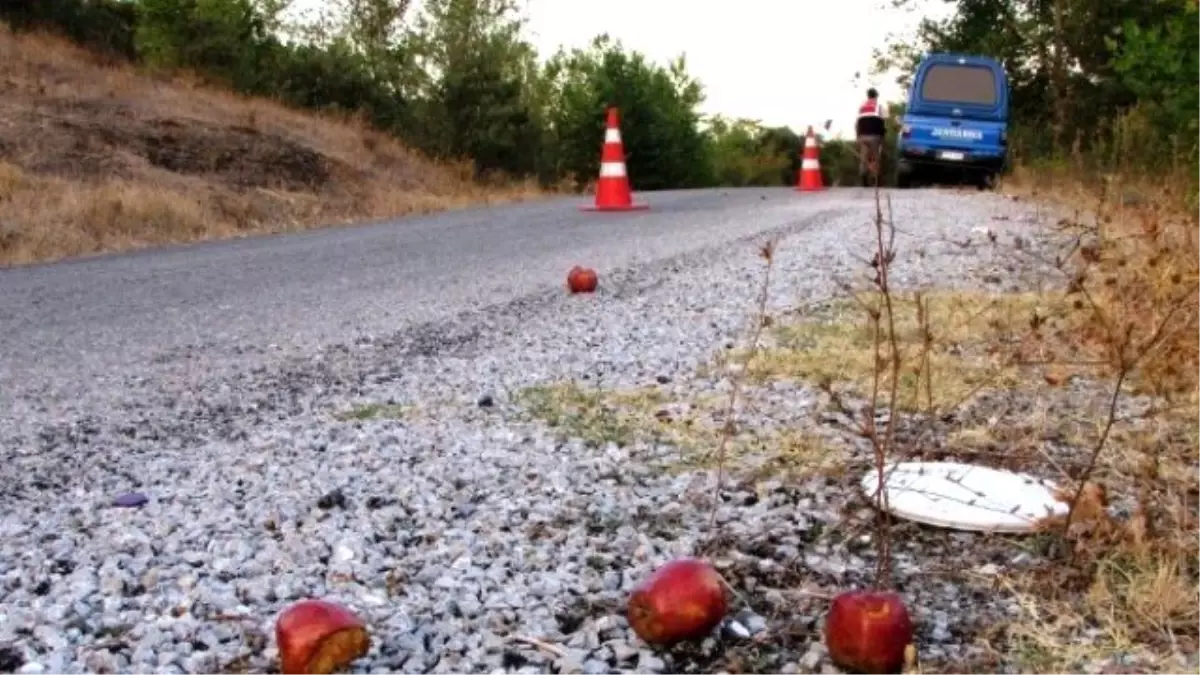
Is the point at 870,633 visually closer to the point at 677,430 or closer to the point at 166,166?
the point at 677,430

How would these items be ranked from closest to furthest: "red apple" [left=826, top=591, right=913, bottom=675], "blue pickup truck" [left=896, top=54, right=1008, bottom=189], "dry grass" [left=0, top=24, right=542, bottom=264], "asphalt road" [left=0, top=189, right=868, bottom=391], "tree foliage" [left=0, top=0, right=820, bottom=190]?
"red apple" [left=826, top=591, right=913, bottom=675], "asphalt road" [left=0, top=189, right=868, bottom=391], "dry grass" [left=0, top=24, right=542, bottom=264], "blue pickup truck" [left=896, top=54, right=1008, bottom=189], "tree foliage" [left=0, top=0, right=820, bottom=190]

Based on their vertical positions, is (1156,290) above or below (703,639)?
above

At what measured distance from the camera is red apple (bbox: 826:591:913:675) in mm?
1771

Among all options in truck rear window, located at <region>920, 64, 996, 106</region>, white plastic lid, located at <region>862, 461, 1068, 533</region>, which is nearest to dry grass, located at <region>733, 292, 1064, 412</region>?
white plastic lid, located at <region>862, 461, 1068, 533</region>

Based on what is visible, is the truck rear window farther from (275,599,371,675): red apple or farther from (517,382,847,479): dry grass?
(275,599,371,675): red apple

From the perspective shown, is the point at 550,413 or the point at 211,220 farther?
the point at 211,220

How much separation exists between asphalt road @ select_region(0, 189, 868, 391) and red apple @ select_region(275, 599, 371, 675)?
3145mm

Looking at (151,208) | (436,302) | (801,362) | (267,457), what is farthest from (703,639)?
(151,208)

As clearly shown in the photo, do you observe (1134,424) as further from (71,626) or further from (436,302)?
(436,302)

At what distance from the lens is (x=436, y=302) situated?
21.2ft

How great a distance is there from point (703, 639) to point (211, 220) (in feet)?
34.8

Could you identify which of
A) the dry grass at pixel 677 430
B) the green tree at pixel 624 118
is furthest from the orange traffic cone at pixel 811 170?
the dry grass at pixel 677 430

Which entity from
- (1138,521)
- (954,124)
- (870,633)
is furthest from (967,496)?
(954,124)

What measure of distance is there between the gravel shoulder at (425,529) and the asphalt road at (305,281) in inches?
38.8
